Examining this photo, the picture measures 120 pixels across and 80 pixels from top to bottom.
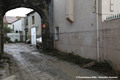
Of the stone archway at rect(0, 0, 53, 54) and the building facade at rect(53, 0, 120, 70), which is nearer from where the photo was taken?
the building facade at rect(53, 0, 120, 70)

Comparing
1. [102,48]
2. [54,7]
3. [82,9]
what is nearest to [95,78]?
[102,48]

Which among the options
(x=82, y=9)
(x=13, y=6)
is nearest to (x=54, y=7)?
(x=13, y=6)

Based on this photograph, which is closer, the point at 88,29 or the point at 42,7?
the point at 88,29

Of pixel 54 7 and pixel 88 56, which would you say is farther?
pixel 54 7

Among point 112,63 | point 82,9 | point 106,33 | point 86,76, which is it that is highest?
point 82,9

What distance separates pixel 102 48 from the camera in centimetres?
723

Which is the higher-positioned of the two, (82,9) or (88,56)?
(82,9)

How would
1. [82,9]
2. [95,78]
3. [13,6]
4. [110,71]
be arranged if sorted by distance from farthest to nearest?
1. [13,6]
2. [82,9]
3. [110,71]
4. [95,78]

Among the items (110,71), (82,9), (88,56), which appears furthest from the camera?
(82,9)

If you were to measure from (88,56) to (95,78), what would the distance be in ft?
9.73

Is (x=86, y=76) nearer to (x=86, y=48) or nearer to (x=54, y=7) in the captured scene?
(x=86, y=48)

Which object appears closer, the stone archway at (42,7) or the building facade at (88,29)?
the building facade at (88,29)

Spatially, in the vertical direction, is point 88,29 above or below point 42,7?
below

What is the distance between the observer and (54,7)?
14.5m
